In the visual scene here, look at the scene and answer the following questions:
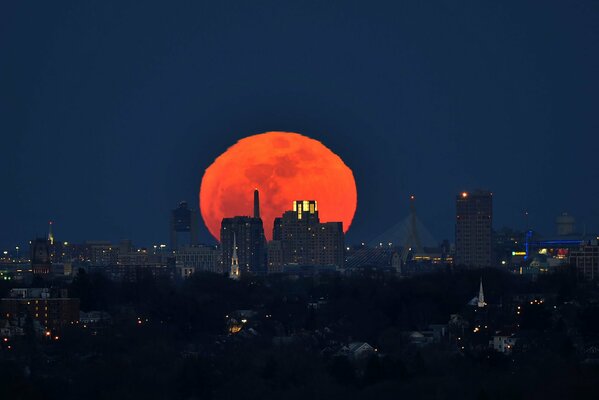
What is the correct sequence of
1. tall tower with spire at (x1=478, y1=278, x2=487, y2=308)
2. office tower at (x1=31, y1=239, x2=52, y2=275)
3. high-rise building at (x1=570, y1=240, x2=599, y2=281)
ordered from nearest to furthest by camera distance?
tall tower with spire at (x1=478, y1=278, x2=487, y2=308)
high-rise building at (x1=570, y1=240, x2=599, y2=281)
office tower at (x1=31, y1=239, x2=52, y2=275)

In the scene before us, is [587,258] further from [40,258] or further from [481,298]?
[481,298]

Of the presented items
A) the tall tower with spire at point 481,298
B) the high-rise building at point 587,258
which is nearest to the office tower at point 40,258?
the high-rise building at point 587,258

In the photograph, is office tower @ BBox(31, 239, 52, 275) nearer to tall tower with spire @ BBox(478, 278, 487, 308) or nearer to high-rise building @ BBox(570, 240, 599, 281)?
high-rise building @ BBox(570, 240, 599, 281)

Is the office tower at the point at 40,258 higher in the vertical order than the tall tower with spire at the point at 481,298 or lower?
higher

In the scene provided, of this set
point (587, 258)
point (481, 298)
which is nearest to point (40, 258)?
point (587, 258)

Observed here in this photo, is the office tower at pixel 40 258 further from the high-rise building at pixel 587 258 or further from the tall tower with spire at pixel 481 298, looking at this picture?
the tall tower with spire at pixel 481 298

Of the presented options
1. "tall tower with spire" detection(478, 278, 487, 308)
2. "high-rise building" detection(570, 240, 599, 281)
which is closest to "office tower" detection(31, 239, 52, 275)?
"high-rise building" detection(570, 240, 599, 281)

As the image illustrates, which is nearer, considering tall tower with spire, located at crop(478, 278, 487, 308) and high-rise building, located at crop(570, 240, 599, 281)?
tall tower with spire, located at crop(478, 278, 487, 308)

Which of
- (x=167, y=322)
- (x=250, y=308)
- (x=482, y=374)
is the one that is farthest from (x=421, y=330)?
(x=482, y=374)

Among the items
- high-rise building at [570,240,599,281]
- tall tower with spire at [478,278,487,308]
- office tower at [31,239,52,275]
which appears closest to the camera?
tall tower with spire at [478,278,487,308]
